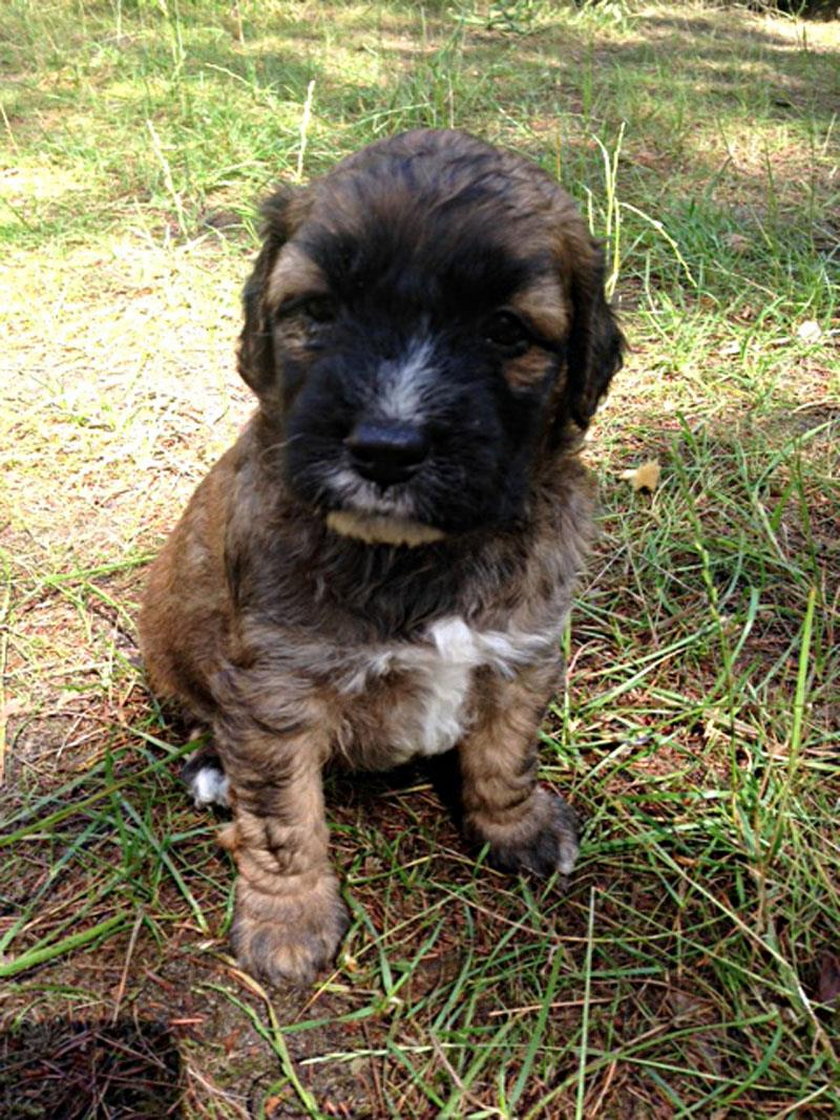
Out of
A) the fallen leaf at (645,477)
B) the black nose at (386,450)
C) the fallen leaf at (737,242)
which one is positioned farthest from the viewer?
the fallen leaf at (737,242)

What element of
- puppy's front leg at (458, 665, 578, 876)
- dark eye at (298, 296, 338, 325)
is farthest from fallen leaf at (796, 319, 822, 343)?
dark eye at (298, 296, 338, 325)

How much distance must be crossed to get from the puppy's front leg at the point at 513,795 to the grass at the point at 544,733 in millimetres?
78

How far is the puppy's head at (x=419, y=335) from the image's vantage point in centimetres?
175

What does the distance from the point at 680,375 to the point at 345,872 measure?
8.80 ft

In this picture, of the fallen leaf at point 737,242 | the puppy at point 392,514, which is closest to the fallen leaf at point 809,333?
the fallen leaf at point 737,242

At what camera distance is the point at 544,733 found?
Result: 2934 mm

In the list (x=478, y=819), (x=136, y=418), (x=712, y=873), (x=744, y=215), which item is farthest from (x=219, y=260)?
(x=712, y=873)

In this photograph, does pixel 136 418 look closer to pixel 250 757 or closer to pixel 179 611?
pixel 179 611

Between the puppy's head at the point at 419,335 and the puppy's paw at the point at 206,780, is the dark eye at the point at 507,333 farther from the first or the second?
the puppy's paw at the point at 206,780

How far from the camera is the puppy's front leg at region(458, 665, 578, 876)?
96.6 inches

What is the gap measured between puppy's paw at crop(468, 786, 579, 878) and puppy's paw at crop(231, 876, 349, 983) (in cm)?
45

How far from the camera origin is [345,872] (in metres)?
2.57

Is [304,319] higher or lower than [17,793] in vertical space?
higher

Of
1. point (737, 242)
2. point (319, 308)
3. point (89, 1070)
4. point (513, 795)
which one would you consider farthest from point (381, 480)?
point (737, 242)
